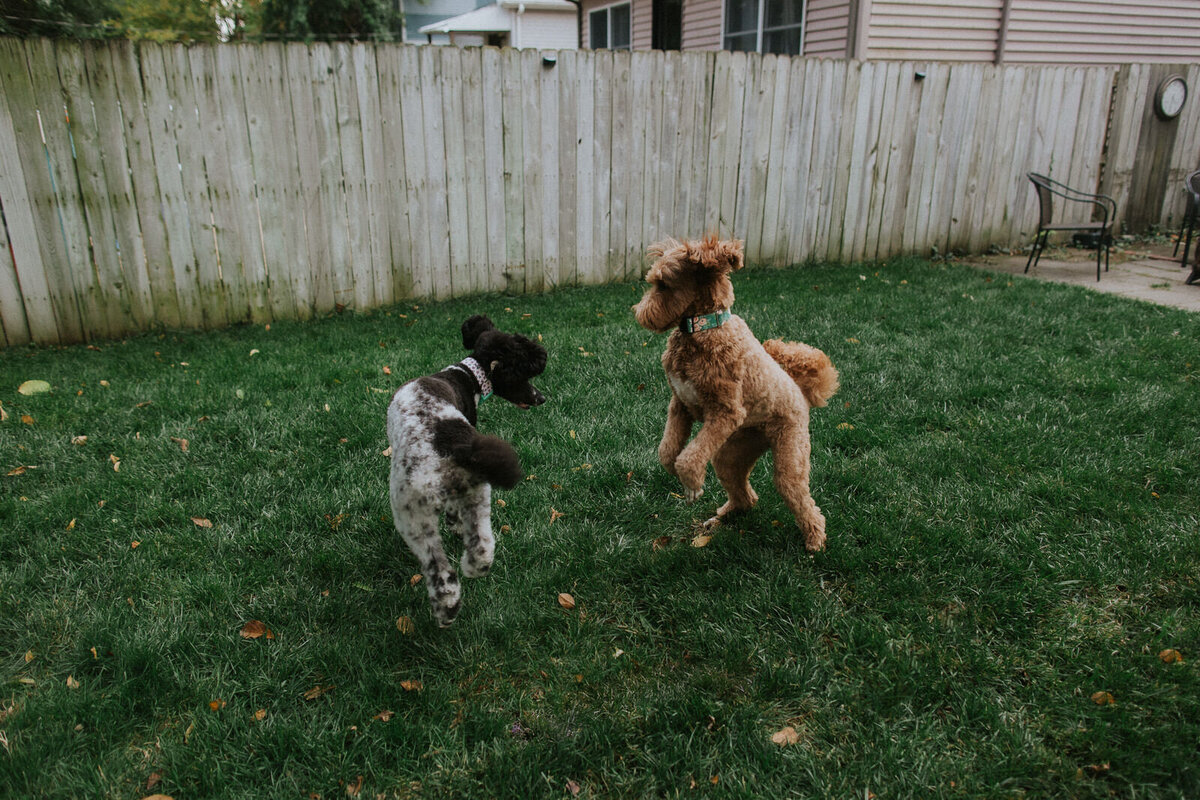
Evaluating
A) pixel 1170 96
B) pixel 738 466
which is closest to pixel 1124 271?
pixel 1170 96

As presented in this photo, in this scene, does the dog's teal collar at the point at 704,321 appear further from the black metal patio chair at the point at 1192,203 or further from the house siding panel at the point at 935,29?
the house siding panel at the point at 935,29

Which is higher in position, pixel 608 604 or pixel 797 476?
pixel 797 476

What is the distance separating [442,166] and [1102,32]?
1168 cm

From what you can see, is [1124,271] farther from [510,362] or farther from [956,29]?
[510,362]

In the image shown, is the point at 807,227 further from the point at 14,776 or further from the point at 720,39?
the point at 14,776

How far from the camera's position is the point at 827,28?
32.7ft

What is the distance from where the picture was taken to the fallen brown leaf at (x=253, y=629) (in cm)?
257

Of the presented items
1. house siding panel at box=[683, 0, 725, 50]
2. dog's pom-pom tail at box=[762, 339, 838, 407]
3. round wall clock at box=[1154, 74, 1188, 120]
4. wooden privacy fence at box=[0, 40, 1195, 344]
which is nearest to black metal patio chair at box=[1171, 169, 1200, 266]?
wooden privacy fence at box=[0, 40, 1195, 344]

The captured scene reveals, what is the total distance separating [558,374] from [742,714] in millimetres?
3005

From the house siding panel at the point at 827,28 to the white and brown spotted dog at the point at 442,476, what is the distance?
9.36m

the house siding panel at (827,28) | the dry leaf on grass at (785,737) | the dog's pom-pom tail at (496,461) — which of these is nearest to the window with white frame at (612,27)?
the house siding panel at (827,28)

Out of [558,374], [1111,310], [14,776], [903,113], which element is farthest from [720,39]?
[14,776]

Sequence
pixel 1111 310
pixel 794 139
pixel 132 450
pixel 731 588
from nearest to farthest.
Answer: pixel 731 588, pixel 132 450, pixel 1111 310, pixel 794 139

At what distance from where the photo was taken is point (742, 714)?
2240 mm
